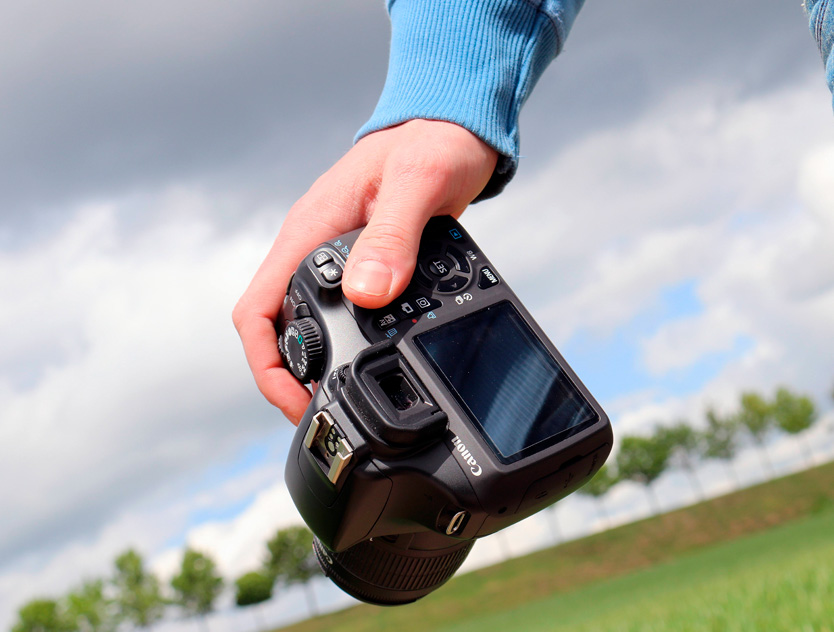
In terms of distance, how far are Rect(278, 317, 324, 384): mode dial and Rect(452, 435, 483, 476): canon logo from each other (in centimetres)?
52

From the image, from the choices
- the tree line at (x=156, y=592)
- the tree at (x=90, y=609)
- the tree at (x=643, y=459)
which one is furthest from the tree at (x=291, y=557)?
the tree at (x=643, y=459)

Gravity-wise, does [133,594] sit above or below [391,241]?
below

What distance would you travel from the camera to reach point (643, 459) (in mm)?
59031

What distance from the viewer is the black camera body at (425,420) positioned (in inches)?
73.5

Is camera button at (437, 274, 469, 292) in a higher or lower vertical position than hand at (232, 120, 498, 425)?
lower

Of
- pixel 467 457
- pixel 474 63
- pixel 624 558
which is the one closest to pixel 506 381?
pixel 467 457

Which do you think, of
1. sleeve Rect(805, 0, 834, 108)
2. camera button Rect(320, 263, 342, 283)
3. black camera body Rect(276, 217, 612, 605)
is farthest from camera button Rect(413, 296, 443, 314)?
sleeve Rect(805, 0, 834, 108)

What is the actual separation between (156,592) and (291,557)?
9997 millimetres

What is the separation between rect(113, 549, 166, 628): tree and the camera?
4547 cm

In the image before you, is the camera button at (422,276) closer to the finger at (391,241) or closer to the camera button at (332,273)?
the finger at (391,241)

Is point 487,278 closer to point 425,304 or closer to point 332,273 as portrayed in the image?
point 425,304

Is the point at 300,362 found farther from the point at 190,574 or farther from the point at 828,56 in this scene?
the point at 190,574

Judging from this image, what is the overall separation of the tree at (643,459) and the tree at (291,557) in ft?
83.9

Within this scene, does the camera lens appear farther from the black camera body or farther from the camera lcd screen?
the camera lcd screen
